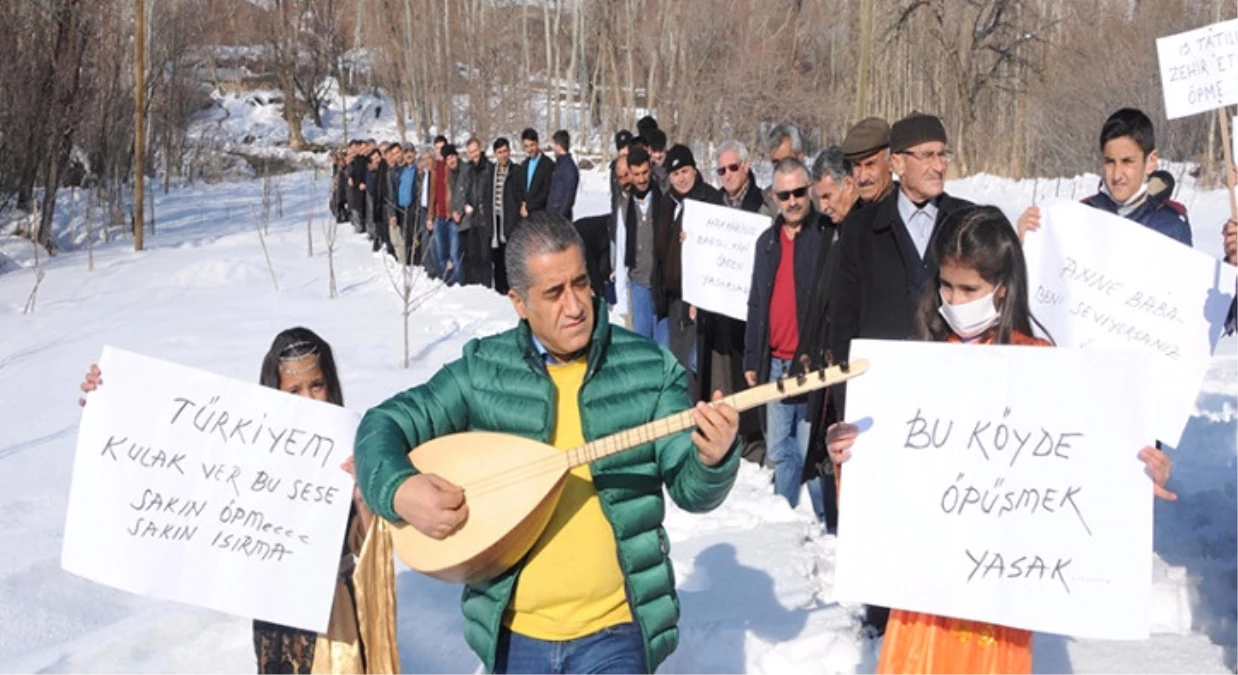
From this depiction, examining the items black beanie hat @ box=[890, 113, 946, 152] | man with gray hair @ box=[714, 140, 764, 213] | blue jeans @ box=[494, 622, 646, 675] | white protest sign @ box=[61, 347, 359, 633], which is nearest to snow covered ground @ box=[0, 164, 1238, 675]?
Result: white protest sign @ box=[61, 347, 359, 633]

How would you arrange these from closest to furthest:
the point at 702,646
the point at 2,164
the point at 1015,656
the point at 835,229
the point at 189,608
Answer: the point at 1015,656 → the point at 702,646 → the point at 189,608 → the point at 835,229 → the point at 2,164

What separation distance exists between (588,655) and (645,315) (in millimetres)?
6396

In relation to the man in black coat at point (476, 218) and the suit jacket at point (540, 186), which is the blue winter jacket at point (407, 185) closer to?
the man in black coat at point (476, 218)

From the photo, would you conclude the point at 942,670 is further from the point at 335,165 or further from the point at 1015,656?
the point at 335,165

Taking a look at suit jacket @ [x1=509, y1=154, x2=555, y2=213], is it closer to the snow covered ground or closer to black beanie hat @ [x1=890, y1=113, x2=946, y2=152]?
the snow covered ground

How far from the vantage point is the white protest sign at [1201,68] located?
511 centimetres

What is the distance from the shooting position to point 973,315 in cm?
298

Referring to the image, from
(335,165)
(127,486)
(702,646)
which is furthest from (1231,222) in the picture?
(335,165)

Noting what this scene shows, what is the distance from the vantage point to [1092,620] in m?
2.62

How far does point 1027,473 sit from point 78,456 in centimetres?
252

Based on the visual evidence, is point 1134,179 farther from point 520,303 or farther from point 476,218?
point 476,218

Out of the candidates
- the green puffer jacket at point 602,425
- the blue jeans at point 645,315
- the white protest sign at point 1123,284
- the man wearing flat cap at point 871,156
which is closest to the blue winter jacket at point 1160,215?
the white protest sign at point 1123,284

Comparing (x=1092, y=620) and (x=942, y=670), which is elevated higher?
(x=1092, y=620)

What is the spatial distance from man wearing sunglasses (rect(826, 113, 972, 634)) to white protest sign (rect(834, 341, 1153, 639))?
5.89 feet
